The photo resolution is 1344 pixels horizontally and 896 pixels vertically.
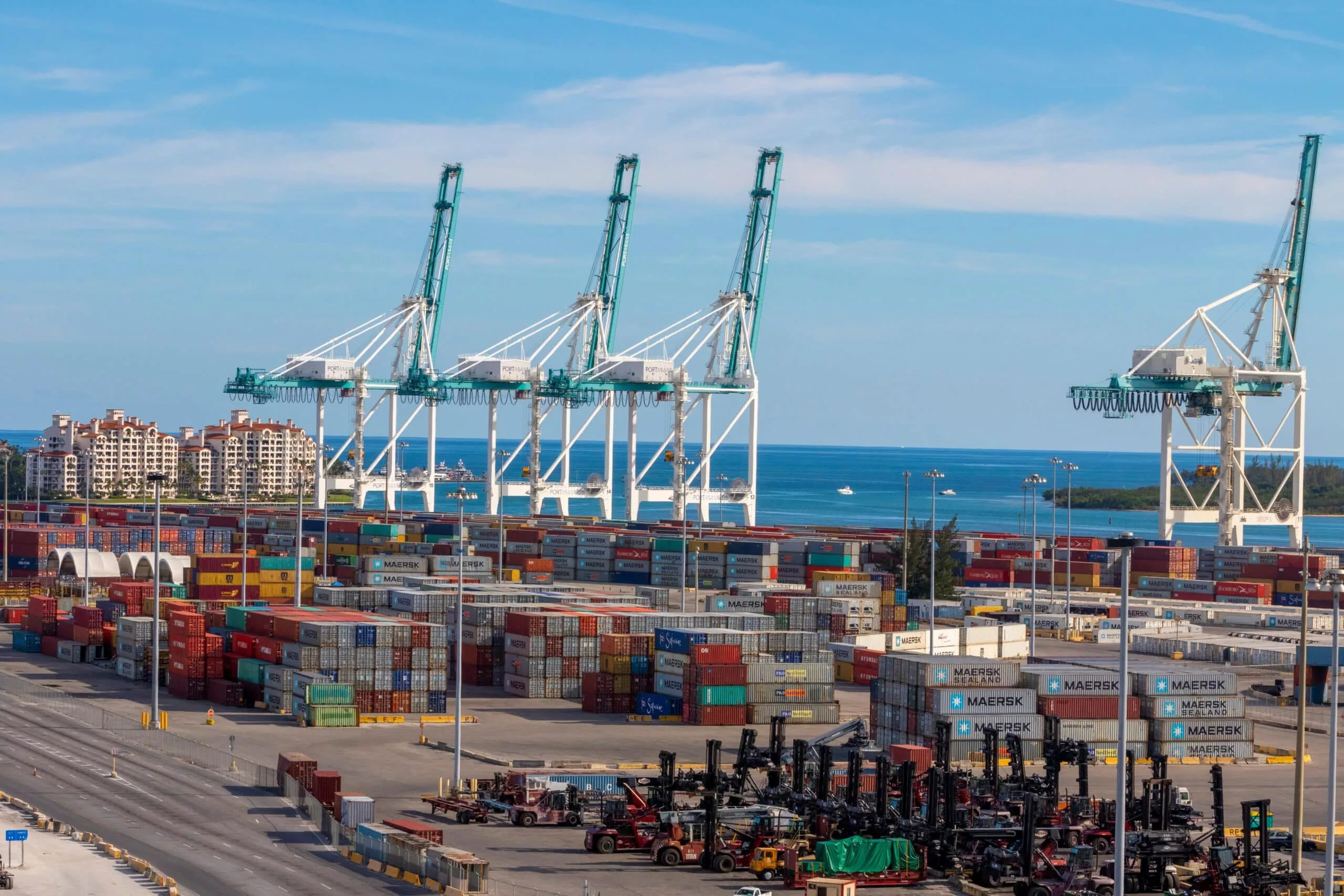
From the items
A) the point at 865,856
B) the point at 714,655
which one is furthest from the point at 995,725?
the point at 865,856

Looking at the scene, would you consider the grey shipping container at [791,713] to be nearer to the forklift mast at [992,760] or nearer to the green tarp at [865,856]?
the forklift mast at [992,760]

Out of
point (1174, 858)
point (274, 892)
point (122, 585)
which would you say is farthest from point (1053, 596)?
point (274, 892)

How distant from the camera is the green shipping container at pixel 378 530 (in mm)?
118312

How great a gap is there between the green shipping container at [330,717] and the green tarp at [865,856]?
26.3 m

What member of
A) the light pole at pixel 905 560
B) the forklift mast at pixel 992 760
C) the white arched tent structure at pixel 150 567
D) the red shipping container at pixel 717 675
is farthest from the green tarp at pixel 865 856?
the white arched tent structure at pixel 150 567

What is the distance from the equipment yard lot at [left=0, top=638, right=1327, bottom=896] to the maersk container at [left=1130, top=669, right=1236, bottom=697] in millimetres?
2398

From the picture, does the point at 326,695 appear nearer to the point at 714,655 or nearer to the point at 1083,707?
the point at 714,655

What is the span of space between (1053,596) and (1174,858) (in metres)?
61.5

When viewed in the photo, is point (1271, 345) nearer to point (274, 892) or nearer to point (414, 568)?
point (414, 568)

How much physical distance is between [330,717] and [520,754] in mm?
9481

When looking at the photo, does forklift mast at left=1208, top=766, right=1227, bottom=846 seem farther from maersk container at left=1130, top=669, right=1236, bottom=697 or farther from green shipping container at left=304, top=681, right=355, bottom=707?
green shipping container at left=304, top=681, right=355, bottom=707

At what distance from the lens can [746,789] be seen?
46281 mm

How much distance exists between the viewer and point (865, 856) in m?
37.0

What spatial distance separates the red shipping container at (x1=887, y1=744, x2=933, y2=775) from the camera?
155 feet
